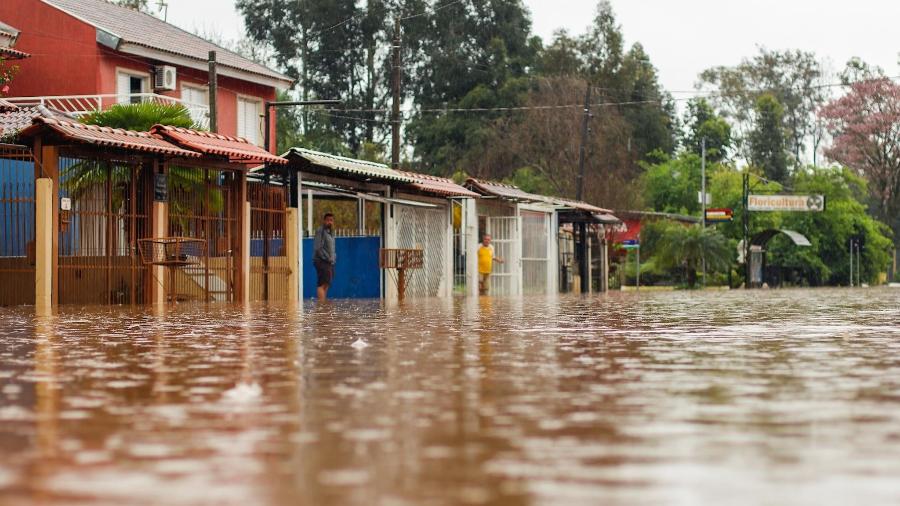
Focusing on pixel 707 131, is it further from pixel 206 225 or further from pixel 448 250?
pixel 206 225

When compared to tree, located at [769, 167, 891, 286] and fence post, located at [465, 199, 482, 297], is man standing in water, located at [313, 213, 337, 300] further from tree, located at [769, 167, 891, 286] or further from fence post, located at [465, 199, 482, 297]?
tree, located at [769, 167, 891, 286]

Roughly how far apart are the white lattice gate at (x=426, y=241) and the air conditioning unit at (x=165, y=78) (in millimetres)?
7627

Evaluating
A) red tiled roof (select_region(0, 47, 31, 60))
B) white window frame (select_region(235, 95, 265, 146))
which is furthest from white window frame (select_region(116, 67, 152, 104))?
red tiled roof (select_region(0, 47, 31, 60))

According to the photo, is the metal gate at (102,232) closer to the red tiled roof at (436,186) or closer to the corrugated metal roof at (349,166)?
the corrugated metal roof at (349,166)

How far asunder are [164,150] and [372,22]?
49.3 m

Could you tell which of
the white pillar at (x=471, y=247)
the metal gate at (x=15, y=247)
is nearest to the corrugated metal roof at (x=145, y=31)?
the white pillar at (x=471, y=247)

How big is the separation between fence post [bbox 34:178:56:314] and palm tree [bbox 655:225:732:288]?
125 feet

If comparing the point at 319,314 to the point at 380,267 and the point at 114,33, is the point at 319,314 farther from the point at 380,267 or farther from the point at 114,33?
the point at 114,33

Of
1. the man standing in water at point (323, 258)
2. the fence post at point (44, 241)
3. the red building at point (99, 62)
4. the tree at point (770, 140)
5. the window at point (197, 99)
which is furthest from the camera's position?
the tree at point (770, 140)

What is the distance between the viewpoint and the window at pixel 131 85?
36531 mm

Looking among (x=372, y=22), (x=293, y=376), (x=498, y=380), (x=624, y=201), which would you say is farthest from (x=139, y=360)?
(x=372, y=22)

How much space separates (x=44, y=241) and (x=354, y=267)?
11317 millimetres

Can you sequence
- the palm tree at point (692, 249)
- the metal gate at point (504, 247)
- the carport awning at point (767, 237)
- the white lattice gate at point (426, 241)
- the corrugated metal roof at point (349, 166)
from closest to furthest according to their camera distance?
1. the corrugated metal roof at point (349, 166)
2. the white lattice gate at point (426, 241)
3. the metal gate at point (504, 247)
4. the palm tree at point (692, 249)
5. the carport awning at point (767, 237)

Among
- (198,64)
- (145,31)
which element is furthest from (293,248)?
(145,31)
